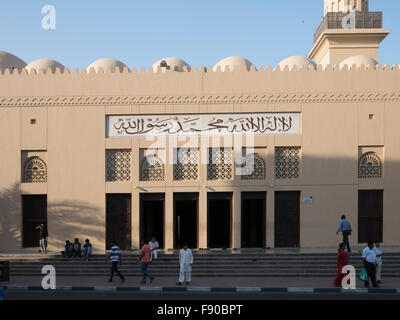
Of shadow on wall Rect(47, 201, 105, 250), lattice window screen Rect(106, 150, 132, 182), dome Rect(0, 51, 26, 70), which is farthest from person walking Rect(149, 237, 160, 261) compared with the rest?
dome Rect(0, 51, 26, 70)

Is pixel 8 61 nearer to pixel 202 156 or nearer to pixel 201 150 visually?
pixel 201 150

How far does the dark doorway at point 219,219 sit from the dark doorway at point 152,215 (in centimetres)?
174

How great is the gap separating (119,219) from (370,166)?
9.17 m

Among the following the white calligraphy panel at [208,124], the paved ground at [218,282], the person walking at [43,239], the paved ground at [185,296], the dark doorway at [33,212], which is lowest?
the paved ground at [218,282]

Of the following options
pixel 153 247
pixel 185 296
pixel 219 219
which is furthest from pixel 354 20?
pixel 185 296

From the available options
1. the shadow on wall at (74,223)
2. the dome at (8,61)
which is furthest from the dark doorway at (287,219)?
the dome at (8,61)

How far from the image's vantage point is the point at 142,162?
58.2ft

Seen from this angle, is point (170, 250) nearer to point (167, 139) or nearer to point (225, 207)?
point (225, 207)

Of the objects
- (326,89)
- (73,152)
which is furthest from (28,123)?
(326,89)

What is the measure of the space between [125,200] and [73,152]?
8.30ft

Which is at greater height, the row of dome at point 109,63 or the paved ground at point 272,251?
the row of dome at point 109,63

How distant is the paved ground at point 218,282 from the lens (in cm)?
1251

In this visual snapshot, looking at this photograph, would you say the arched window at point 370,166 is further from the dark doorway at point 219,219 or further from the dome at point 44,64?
the dome at point 44,64

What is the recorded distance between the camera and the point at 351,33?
72.9 feet
